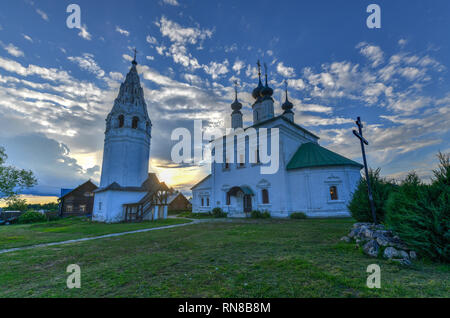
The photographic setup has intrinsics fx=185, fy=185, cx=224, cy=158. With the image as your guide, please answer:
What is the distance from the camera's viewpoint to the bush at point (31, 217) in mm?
24688

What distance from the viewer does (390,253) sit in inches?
179

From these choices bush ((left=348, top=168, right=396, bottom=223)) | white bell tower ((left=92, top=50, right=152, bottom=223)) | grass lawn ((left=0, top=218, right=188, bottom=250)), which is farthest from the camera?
white bell tower ((left=92, top=50, right=152, bottom=223))

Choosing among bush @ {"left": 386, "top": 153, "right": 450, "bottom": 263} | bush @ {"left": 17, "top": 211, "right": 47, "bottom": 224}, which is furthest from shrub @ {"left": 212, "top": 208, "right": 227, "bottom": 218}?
bush @ {"left": 17, "top": 211, "right": 47, "bottom": 224}

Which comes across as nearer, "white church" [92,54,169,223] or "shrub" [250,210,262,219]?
"white church" [92,54,169,223]

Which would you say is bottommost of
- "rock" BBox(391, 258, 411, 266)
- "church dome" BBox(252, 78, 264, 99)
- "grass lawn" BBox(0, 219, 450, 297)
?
"grass lawn" BBox(0, 219, 450, 297)

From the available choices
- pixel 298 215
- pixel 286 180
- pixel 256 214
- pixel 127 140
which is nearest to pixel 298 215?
pixel 298 215

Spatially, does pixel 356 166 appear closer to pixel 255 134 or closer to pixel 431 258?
pixel 255 134

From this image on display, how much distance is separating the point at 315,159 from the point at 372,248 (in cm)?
1569

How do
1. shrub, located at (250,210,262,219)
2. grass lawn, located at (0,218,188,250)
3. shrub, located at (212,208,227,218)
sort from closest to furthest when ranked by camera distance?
grass lawn, located at (0,218,188,250)
shrub, located at (250,210,262,219)
shrub, located at (212,208,227,218)

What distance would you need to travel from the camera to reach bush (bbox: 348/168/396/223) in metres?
8.20

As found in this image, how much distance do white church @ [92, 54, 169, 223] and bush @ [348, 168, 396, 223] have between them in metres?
17.5

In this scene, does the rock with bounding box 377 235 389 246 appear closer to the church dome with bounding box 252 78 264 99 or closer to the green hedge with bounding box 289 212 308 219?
the green hedge with bounding box 289 212 308 219
